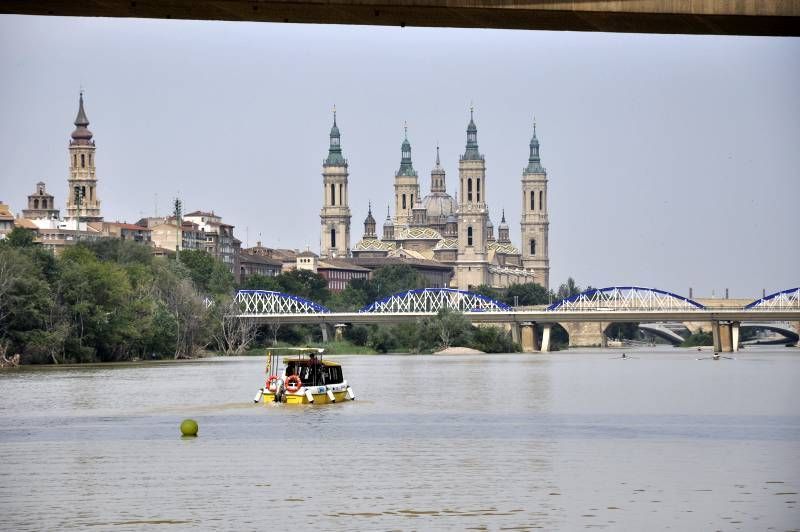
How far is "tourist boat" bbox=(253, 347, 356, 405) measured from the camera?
54906 millimetres

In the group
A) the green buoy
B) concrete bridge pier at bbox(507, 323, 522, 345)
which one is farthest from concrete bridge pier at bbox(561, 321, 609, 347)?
the green buoy

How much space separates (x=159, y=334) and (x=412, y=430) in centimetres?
6329

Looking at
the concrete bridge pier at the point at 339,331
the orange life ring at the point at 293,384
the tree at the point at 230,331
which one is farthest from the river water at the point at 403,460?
the concrete bridge pier at the point at 339,331

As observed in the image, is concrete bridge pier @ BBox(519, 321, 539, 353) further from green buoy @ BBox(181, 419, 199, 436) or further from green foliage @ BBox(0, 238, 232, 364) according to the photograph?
green buoy @ BBox(181, 419, 199, 436)

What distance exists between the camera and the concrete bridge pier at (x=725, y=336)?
147500 millimetres

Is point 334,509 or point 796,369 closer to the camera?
point 334,509

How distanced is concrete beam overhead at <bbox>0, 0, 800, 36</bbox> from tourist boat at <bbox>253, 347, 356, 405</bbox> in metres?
33.8

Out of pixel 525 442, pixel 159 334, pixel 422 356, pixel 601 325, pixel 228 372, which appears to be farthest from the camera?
pixel 601 325

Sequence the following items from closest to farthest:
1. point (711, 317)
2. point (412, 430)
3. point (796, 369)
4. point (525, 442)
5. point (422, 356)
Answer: point (525, 442) → point (412, 430) → point (796, 369) → point (422, 356) → point (711, 317)

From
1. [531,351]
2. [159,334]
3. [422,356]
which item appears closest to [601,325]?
[531,351]

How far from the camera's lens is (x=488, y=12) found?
20078 mm

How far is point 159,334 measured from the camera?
105125mm

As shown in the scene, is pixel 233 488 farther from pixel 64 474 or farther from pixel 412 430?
pixel 412 430

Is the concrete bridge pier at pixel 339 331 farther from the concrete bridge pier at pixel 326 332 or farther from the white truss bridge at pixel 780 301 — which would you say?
the white truss bridge at pixel 780 301
